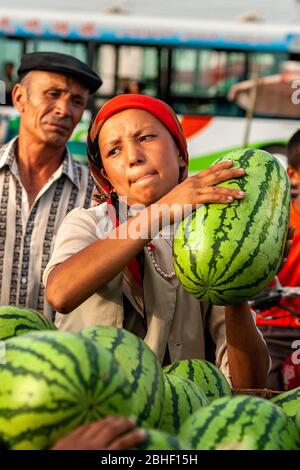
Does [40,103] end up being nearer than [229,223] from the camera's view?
No

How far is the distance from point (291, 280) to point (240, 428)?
378 cm

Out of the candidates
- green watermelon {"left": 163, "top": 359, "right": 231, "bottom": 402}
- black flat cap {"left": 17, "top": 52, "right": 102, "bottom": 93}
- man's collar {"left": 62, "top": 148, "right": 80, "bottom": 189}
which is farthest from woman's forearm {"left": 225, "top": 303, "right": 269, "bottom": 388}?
black flat cap {"left": 17, "top": 52, "right": 102, "bottom": 93}

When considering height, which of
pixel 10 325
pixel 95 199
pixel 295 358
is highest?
pixel 95 199

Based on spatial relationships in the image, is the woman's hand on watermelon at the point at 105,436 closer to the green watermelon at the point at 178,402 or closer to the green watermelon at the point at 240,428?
the green watermelon at the point at 240,428

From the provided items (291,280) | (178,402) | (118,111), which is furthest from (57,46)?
(178,402)

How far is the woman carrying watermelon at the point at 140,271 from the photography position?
2990 millimetres

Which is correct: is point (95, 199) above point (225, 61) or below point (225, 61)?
below

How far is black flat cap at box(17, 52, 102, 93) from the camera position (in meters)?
5.72

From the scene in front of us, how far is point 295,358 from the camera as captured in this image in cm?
487

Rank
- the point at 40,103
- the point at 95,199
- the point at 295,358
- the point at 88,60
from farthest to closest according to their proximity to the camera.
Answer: the point at 88,60 → the point at 40,103 → the point at 295,358 → the point at 95,199

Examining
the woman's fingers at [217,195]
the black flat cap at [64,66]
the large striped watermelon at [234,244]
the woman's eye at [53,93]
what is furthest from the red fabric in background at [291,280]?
the woman's fingers at [217,195]

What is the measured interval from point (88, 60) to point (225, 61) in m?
3.04

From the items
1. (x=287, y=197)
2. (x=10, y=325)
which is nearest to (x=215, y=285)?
(x=287, y=197)

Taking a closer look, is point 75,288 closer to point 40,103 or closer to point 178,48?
point 40,103
